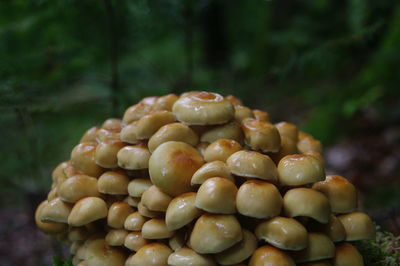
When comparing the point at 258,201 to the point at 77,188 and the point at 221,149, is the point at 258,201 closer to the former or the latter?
the point at 221,149

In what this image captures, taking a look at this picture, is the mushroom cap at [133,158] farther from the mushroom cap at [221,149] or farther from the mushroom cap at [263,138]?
the mushroom cap at [263,138]

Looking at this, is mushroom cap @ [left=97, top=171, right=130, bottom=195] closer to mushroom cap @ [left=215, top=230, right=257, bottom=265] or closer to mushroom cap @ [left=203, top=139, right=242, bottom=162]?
mushroom cap @ [left=203, top=139, right=242, bottom=162]

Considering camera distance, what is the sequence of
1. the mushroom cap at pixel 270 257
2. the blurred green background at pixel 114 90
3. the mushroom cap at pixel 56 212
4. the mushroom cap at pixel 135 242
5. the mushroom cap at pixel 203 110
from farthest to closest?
1. the blurred green background at pixel 114 90
2. the mushroom cap at pixel 56 212
3. the mushroom cap at pixel 203 110
4. the mushroom cap at pixel 135 242
5. the mushroom cap at pixel 270 257

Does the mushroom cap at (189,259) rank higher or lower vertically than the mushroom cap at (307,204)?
lower

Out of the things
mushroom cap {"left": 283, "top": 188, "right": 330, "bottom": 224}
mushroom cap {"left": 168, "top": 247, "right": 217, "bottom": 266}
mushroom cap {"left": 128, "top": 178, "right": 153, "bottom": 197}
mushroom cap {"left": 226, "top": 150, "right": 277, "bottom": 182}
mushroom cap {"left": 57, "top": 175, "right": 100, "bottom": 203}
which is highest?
mushroom cap {"left": 226, "top": 150, "right": 277, "bottom": 182}

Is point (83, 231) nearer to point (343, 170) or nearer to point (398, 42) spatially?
point (343, 170)

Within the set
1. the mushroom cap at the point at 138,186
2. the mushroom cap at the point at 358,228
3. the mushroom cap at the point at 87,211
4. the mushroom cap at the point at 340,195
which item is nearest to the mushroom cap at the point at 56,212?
the mushroom cap at the point at 87,211

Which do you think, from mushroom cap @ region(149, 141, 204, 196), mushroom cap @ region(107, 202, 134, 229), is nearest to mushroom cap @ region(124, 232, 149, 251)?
mushroom cap @ region(107, 202, 134, 229)
